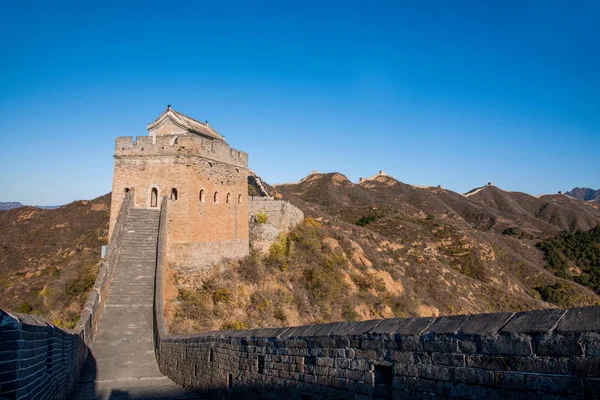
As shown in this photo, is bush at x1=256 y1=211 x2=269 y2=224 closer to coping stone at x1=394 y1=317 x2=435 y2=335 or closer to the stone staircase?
the stone staircase

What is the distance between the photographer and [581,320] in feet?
9.16

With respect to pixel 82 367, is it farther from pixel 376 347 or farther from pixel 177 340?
pixel 376 347

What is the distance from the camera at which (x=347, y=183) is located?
261 ft

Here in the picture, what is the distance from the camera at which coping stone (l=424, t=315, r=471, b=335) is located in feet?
11.7

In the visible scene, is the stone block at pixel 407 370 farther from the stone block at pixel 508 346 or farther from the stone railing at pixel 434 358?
the stone block at pixel 508 346

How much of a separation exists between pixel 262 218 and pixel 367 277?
22.8ft

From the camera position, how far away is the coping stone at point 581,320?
2.71 meters

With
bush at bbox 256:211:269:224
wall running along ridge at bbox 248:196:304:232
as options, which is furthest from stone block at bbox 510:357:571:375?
wall running along ridge at bbox 248:196:304:232

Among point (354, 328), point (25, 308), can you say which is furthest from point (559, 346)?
point (25, 308)

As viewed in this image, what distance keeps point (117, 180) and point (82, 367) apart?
8.37 metres

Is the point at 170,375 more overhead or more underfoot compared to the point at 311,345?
more underfoot

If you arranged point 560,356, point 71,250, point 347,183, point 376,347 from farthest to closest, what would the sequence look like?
point 347,183
point 71,250
point 376,347
point 560,356

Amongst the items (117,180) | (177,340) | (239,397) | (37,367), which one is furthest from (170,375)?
(117,180)

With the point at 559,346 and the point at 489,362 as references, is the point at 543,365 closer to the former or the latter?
the point at 559,346
